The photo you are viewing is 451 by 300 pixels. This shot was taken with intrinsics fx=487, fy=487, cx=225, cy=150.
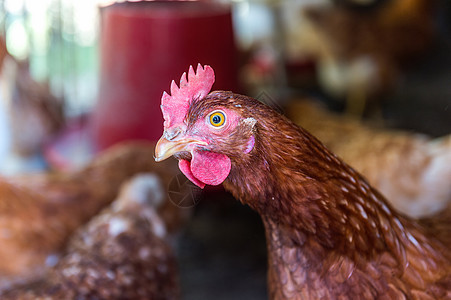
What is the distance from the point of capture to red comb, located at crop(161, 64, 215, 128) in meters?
0.84

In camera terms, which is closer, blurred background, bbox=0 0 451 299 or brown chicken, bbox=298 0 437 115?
blurred background, bbox=0 0 451 299

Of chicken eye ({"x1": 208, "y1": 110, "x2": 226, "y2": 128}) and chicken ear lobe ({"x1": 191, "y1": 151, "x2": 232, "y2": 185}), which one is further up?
chicken eye ({"x1": 208, "y1": 110, "x2": 226, "y2": 128})

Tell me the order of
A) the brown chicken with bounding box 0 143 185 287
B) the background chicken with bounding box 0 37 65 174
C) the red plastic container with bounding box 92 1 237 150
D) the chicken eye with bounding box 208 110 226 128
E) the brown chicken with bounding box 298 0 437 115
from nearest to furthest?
the chicken eye with bounding box 208 110 226 128 < the brown chicken with bounding box 0 143 185 287 < the red plastic container with bounding box 92 1 237 150 < the background chicken with bounding box 0 37 65 174 < the brown chicken with bounding box 298 0 437 115

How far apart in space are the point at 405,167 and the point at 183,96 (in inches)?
46.9

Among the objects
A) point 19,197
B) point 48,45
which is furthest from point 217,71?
point 48,45

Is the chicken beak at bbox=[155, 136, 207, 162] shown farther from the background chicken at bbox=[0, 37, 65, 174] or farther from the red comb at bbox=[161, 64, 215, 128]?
the background chicken at bbox=[0, 37, 65, 174]

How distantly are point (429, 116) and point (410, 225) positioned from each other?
256 cm

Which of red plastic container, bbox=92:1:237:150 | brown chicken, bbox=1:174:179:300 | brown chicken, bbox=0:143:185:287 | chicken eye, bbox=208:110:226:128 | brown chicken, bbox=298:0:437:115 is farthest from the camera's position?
brown chicken, bbox=298:0:437:115

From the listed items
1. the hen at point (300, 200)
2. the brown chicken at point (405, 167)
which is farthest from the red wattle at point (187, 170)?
the brown chicken at point (405, 167)

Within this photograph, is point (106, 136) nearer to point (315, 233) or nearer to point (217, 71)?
point (217, 71)

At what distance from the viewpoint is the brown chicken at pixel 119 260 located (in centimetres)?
138

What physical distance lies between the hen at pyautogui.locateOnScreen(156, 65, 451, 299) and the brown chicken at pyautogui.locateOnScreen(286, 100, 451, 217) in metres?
0.61

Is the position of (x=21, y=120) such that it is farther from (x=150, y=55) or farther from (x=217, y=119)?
(x=217, y=119)

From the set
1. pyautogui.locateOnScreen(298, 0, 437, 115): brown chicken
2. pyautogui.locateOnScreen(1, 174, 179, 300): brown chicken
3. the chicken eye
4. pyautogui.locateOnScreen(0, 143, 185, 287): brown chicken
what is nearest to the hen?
the chicken eye
